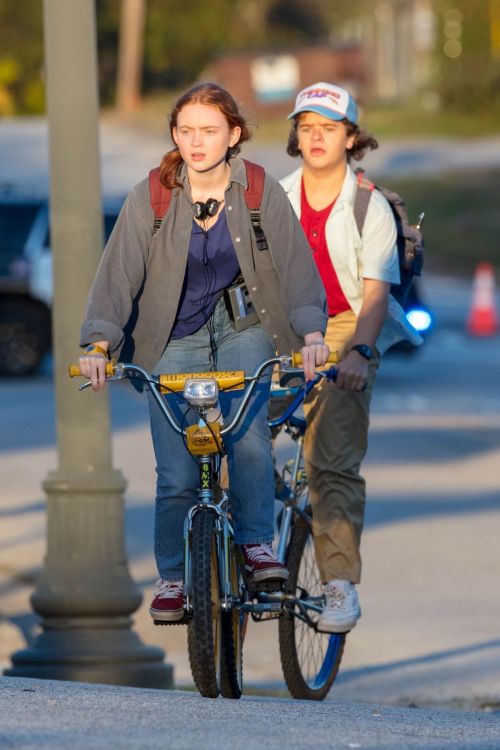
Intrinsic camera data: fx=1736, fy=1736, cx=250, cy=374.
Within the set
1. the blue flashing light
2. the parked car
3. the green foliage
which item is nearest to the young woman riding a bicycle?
the blue flashing light

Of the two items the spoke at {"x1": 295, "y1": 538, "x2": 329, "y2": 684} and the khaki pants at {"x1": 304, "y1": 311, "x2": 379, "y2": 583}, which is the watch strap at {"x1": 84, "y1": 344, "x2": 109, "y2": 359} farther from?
the spoke at {"x1": 295, "y1": 538, "x2": 329, "y2": 684}

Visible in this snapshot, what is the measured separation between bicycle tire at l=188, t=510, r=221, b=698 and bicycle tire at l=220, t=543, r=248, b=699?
0.07 m

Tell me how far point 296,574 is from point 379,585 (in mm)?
2754

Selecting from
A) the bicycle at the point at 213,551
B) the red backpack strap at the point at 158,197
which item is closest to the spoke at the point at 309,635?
the bicycle at the point at 213,551

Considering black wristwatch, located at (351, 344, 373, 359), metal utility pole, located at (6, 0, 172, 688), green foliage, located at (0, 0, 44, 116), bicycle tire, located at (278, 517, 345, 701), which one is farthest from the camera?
green foliage, located at (0, 0, 44, 116)

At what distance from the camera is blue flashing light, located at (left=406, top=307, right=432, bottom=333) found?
638 centimetres

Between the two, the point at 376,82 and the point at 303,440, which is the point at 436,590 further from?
the point at 376,82

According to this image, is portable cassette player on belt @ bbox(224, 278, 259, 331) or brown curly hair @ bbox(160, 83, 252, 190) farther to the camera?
portable cassette player on belt @ bbox(224, 278, 259, 331)

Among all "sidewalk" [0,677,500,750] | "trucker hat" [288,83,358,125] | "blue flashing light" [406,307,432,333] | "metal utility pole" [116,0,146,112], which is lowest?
"sidewalk" [0,677,500,750]

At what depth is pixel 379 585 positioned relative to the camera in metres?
8.92

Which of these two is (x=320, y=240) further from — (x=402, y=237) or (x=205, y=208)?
(x=205, y=208)

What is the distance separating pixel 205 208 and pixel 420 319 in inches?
54.9

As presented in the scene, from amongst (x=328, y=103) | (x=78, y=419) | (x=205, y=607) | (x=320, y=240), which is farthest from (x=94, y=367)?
(x=78, y=419)

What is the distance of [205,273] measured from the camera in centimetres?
534
